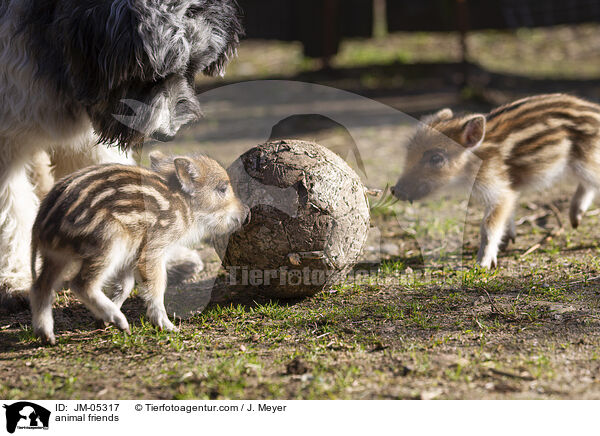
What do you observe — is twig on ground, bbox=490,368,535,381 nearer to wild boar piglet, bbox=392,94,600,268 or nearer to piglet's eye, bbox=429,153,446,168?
wild boar piglet, bbox=392,94,600,268

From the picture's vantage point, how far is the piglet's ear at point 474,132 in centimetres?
576

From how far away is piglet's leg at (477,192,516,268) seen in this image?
18.2 feet

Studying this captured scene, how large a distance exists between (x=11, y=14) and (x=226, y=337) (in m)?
2.52

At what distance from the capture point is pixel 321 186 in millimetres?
4613

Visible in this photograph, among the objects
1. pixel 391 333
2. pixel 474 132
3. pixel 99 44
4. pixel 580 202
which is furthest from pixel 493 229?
pixel 99 44

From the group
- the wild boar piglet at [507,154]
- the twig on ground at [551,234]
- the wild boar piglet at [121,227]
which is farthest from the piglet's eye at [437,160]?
the wild boar piglet at [121,227]

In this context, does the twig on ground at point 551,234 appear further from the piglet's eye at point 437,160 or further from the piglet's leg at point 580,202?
the piglet's eye at point 437,160

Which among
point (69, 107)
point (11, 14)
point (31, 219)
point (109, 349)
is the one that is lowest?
point (109, 349)

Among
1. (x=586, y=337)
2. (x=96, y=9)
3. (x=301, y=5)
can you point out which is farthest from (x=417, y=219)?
(x=301, y=5)

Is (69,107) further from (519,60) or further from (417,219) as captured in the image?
(519,60)

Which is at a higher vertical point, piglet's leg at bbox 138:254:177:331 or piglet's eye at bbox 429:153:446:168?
piglet's eye at bbox 429:153:446:168

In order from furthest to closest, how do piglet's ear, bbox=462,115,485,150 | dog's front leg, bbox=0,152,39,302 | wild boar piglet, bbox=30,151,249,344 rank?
piglet's ear, bbox=462,115,485,150 → dog's front leg, bbox=0,152,39,302 → wild boar piglet, bbox=30,151,249,344

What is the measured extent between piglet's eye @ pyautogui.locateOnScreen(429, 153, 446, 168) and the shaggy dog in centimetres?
207
